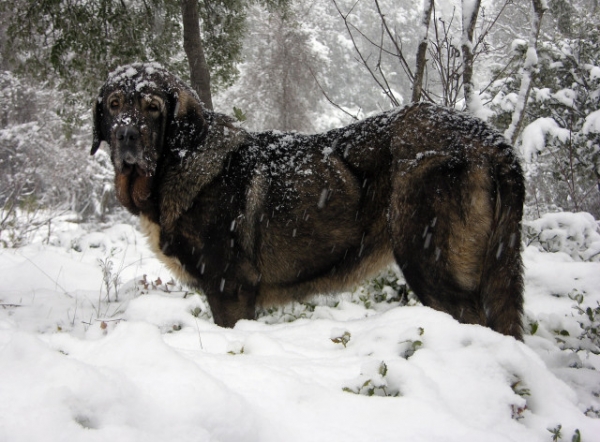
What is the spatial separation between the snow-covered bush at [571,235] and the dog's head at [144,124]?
437 centimetres

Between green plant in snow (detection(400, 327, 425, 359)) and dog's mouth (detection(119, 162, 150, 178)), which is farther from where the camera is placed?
dog's mouth (detection(119, 162, 150, 178))

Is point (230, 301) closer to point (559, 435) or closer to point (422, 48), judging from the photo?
point (559, 435)

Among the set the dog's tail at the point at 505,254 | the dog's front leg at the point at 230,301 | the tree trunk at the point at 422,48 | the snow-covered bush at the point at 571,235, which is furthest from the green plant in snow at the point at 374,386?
Result: the snow-covered bush at the point at 571,235

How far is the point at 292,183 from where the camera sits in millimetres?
3303

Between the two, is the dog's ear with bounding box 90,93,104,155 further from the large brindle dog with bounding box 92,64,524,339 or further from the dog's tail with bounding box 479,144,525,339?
the dog's tail with bounding box 479,144,525,339

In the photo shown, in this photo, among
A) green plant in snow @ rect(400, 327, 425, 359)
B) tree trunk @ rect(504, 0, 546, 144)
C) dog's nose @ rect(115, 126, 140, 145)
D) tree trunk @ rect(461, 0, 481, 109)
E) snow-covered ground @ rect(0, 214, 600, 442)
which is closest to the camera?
snow-covered ground @ rect(0, 214, 600, 442)

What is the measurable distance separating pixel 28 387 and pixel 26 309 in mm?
2883

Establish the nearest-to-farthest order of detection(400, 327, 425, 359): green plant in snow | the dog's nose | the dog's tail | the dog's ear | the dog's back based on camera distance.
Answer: detection(400, 327, 425, 359): green plant in snow → the dog's tail → the dog's back → the dog's nose → the dog's ear

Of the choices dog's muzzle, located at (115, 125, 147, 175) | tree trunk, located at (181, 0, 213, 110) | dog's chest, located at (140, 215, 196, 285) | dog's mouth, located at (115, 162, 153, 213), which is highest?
tree trunk, located at (181, 0, 213, 110)

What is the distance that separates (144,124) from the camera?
313 centimetres

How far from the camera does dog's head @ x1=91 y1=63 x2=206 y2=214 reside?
10.2 feet

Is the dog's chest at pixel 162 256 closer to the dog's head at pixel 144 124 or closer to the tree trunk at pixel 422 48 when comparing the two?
the dog's head at pixel 144 124

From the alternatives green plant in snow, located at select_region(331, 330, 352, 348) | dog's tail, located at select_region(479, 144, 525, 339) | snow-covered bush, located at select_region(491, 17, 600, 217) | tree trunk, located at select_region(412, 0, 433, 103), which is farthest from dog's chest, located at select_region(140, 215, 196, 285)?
snow-covered bush, located at select_region(491, 17, 600, 217)

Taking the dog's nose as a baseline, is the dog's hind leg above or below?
below
